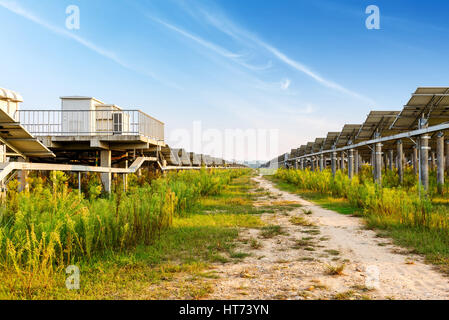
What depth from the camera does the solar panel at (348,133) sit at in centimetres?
Answer: 1776

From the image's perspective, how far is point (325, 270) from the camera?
4141mm

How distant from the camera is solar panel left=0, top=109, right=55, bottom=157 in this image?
6.73 metres

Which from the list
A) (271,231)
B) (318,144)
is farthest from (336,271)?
(318,144)

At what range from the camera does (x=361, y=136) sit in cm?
1600

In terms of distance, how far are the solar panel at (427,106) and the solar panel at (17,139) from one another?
11686mm

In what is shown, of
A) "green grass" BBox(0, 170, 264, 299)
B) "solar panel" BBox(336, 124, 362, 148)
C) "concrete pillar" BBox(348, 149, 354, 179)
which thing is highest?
"solar panel" BBox(336, 124, 362, 148)

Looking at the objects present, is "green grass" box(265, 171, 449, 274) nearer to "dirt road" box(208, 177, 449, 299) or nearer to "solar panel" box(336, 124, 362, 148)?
"dirt road" box(208, 177, 449, 299)

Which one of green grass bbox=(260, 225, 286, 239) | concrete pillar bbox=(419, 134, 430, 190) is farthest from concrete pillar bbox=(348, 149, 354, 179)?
green grass bbox=(260, 225, 286, 239)

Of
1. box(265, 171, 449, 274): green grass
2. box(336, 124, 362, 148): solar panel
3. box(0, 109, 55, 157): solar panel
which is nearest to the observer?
box(265, 171, 449, 274): green grass

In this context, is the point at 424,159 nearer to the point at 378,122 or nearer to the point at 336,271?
the point at 378,122

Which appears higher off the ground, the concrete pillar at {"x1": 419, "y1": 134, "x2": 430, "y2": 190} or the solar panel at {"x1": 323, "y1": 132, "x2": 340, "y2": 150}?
the solar panel at {"x1": 323, "y1": 132, "x2": 340, "y2": 150}

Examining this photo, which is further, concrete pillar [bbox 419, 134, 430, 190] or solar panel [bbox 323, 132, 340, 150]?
solar panel [bbox 323, 132, 340, 150]

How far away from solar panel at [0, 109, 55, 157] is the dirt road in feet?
18.0
